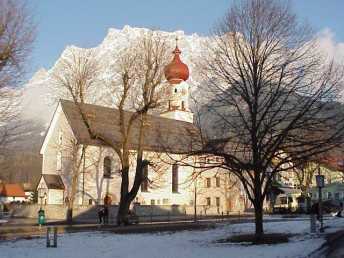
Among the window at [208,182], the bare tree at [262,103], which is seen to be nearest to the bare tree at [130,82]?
the bare tree at [262,103]

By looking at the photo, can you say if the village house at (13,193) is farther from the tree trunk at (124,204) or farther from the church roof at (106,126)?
the tree trunk at (124,204)

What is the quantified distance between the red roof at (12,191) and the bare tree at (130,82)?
73.4 metres

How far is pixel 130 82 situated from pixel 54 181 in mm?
27534

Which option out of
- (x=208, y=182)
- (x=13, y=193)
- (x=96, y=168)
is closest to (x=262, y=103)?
(x=96, y=168)

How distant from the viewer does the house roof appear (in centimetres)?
6116

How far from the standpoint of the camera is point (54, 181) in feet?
204

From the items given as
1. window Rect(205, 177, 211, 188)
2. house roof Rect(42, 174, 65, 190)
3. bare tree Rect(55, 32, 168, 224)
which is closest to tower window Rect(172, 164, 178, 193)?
window Rect(205, 177, 211, 188)

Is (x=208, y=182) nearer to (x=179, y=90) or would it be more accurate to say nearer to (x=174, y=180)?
(x=174, y=180)

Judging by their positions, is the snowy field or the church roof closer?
the snowy field

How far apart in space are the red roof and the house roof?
47.5m

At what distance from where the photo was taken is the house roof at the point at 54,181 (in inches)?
2408

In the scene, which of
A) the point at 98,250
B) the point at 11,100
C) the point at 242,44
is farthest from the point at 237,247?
the point at 11,100

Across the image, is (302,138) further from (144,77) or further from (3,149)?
(144,77)

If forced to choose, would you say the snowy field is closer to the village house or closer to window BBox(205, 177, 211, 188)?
window BBox(205, 177, 211, 188)
